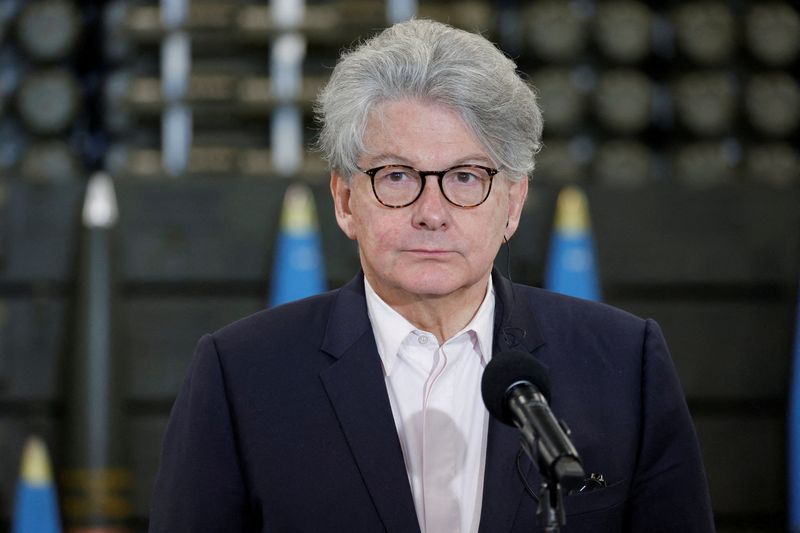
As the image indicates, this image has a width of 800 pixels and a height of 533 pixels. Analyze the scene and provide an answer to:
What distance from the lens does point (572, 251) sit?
10.4 feet

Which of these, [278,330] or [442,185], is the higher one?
[442,185]

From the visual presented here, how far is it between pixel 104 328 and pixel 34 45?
123cm

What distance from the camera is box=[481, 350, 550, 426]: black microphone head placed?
1.03 metres

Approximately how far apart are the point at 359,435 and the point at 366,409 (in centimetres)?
3

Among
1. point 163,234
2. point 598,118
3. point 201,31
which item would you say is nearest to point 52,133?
point 201,31

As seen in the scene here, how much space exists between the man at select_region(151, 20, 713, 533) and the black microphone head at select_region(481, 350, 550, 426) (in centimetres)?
21

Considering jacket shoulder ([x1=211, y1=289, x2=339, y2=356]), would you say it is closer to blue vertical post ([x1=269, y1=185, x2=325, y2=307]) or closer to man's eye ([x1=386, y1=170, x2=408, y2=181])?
man's eye ([x1=386, y1=170, x2=408, y2=181])

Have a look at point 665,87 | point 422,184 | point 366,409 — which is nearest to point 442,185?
point 422,184

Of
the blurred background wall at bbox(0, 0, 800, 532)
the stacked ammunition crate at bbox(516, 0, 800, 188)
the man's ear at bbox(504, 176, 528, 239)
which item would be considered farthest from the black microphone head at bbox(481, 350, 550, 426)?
the stacked ammunition crate at bbox(516, 0, 800, 188)

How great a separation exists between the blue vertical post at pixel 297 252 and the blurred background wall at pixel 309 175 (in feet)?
0.11

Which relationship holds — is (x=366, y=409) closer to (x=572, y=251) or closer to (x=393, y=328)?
(x=393, y=328)

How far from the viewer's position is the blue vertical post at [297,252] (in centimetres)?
314

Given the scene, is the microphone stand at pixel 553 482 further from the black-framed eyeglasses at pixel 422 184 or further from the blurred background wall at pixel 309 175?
the blurred background wall at pixel 309 175

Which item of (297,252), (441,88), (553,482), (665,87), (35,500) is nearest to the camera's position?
(553,482)
